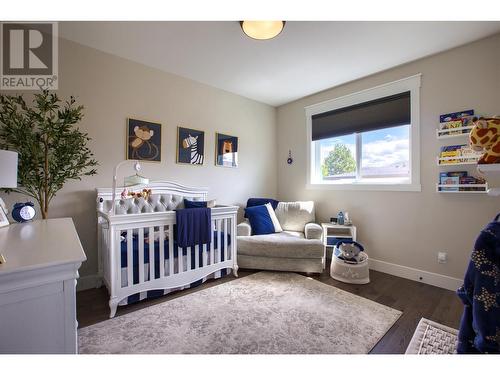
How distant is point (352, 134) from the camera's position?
3.12 meters

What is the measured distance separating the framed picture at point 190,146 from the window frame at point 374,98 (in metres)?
1.70

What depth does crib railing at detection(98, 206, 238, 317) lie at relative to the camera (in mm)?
1825

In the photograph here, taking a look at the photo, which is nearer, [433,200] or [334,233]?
[433,200]

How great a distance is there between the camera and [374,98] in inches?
111

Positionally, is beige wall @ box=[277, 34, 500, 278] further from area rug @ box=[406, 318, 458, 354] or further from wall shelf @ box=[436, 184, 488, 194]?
area rug @ box=[406, 318, 458, 354]

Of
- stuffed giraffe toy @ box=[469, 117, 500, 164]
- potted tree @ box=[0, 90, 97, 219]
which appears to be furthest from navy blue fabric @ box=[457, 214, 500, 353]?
potted tree @ box=[0, 90, 97, 219]

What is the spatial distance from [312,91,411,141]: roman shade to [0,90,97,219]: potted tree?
3.02 m

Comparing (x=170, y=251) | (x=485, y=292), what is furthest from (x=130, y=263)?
(x=485, y=292)

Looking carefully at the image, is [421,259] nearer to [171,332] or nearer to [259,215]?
[259,215]

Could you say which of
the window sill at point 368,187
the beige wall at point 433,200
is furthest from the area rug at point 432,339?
the window sill at point 368,187

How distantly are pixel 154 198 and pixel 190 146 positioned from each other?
0.86m

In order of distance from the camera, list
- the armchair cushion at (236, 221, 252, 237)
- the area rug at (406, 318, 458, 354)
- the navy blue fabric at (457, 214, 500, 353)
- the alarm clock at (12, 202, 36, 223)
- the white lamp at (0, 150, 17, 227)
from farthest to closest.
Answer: the armchair cushion at (236, 221, 252, 237), the alarm clock at (12, 202, 36, 223), the area rug at (406, 318, 458, 354), the white lamp at (0, 150, 17, 227), the navy blue fabric at (457, 214, 500, 353)

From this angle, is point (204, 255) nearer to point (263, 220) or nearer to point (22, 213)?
point (263, 220)
